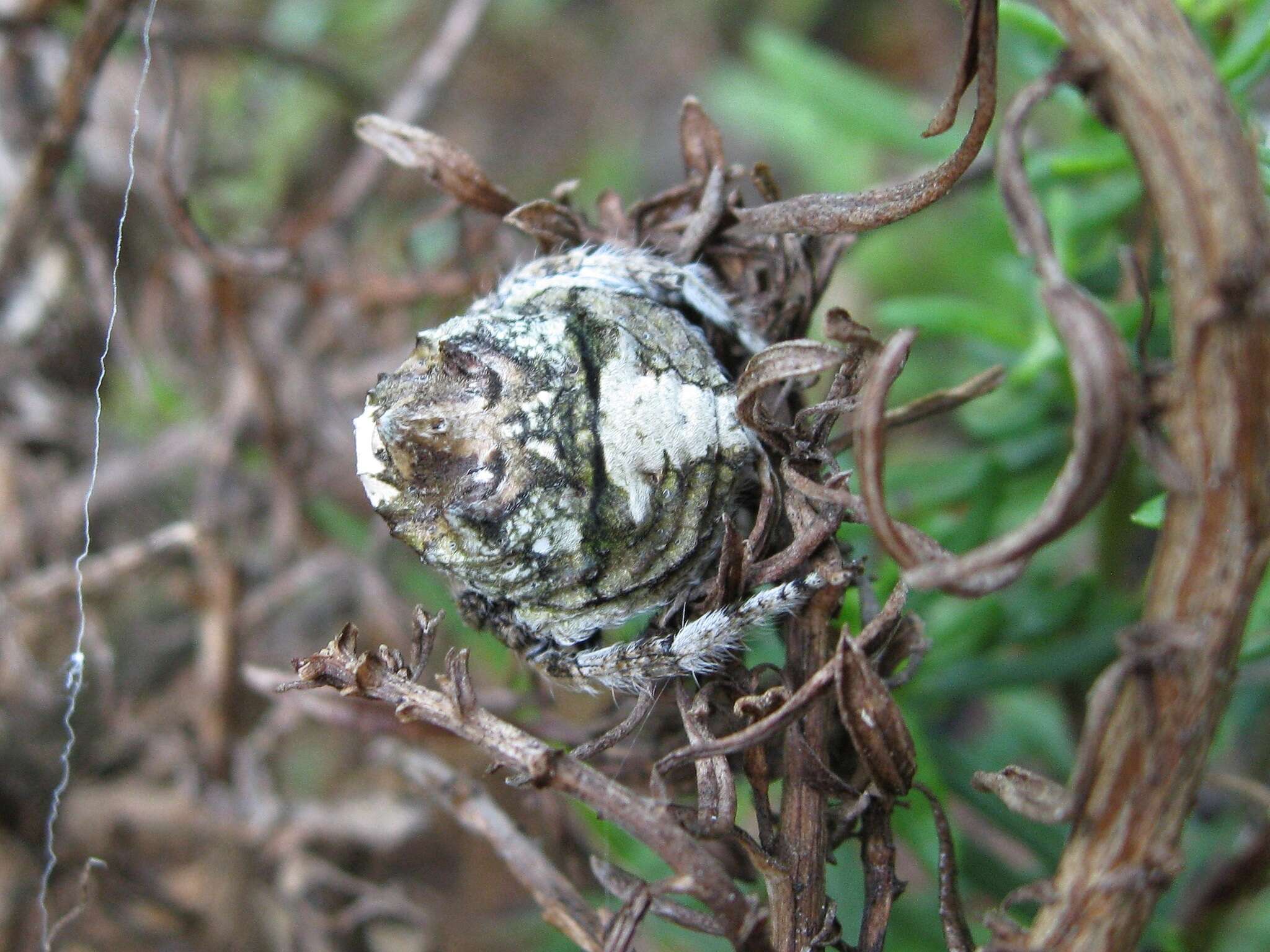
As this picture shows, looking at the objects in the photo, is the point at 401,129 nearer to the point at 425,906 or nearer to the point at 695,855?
the point at 695,855

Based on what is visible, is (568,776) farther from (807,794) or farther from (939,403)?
(939,403)

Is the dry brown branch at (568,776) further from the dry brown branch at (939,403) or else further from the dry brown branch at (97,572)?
the dry brown branch at (97,572)

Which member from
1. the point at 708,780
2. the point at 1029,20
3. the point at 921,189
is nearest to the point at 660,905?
the point at 708,780

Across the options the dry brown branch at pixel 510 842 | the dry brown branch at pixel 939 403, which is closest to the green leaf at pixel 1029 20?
the dry brown branch at pixel 939 403

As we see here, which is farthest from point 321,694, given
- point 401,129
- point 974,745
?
point 974,745

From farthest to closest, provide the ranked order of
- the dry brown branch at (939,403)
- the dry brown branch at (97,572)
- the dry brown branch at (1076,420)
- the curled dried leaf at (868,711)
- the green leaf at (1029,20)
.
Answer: the dry brown branch at (97,572) < the green leaf at (1029,20) < the dry brown branch at (939,403) < the curled dried leaf at (868,711) < the dry brown branch at (1076,420)

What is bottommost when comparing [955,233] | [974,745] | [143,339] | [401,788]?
[401,788]
